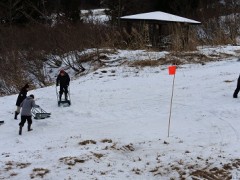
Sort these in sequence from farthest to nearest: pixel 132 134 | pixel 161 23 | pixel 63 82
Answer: pixel 161 23 < pixel 63 82 < pixel 132 134

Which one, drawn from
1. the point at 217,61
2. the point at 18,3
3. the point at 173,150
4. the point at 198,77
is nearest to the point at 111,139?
the point at 173,150

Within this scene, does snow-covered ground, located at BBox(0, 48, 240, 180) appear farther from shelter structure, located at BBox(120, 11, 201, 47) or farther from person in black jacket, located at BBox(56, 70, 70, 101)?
shelter structure, located at BBox(120, 11, 201, 47)

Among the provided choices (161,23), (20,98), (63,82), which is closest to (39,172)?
(20,98)

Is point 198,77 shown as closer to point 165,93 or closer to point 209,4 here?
point 165,93

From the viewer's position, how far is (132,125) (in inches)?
581

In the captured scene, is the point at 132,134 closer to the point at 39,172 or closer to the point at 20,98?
the point at 39,172

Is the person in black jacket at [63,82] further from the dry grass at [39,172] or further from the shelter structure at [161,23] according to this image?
the shelter structure at [161,23]

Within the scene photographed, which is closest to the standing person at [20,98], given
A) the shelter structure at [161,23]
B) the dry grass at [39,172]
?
the dry grass at [39,172]

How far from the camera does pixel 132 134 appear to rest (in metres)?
A: 13.6

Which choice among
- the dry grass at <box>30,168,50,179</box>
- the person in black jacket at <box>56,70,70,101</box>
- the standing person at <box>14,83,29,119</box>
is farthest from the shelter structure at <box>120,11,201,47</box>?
the dry grass at <box>30,168,50,179</box>

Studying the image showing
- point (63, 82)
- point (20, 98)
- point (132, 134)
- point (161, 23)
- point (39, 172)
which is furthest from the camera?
point (161, 23)

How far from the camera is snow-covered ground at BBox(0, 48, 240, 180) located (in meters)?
10.6

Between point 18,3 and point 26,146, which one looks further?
point 18,3

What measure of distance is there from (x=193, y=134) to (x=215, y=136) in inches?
28.4
